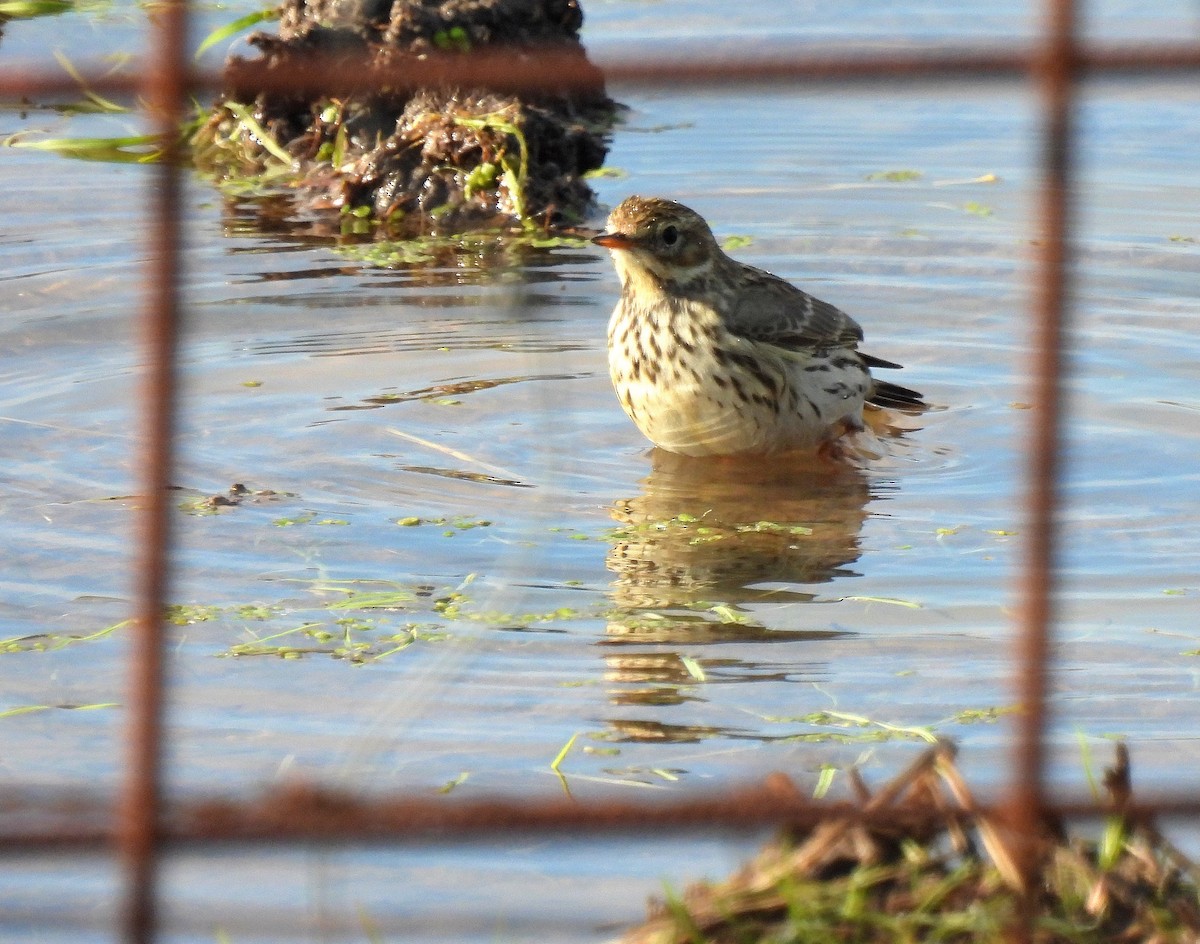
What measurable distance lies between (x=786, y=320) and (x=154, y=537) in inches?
244

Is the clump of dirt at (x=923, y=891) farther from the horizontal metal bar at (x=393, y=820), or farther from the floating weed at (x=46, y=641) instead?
the floating weed at (x=46, y=641)

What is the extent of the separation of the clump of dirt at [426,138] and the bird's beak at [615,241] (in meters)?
3.11

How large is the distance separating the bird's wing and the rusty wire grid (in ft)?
19.0

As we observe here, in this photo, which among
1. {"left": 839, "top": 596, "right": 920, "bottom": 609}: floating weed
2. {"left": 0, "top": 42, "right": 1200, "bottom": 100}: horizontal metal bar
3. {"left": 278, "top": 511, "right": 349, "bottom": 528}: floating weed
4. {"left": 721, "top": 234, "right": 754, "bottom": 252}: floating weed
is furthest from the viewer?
{"left": 721, "top": 234, "right": 754, "bottom": 252}: floating weed

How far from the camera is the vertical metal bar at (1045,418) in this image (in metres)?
1.99

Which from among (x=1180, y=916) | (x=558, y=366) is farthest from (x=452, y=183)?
(x=1180, y=916)

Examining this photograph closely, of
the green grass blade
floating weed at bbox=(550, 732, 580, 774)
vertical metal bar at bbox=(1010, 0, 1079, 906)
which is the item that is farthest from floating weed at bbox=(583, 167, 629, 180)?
vertical metal bar at bbox=(1010, 0, 1079, 906)

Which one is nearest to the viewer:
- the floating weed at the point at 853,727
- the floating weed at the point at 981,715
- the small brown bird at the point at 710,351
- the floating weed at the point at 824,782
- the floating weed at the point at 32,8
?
the floating weed at the point at 824,782

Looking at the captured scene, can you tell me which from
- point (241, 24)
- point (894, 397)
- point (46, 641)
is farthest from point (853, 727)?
point (241, 24)

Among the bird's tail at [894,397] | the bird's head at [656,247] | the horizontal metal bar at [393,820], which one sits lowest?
the bird's tail at [894,397]

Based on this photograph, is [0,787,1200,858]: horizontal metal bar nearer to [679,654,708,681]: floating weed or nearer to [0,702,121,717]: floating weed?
[0,702,121,717]: floating weed

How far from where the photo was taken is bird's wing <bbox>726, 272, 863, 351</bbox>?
26.1 ft

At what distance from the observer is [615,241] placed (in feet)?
25.9

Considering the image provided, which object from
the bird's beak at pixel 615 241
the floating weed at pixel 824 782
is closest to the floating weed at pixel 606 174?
the bird's beak at pixel 615 241
